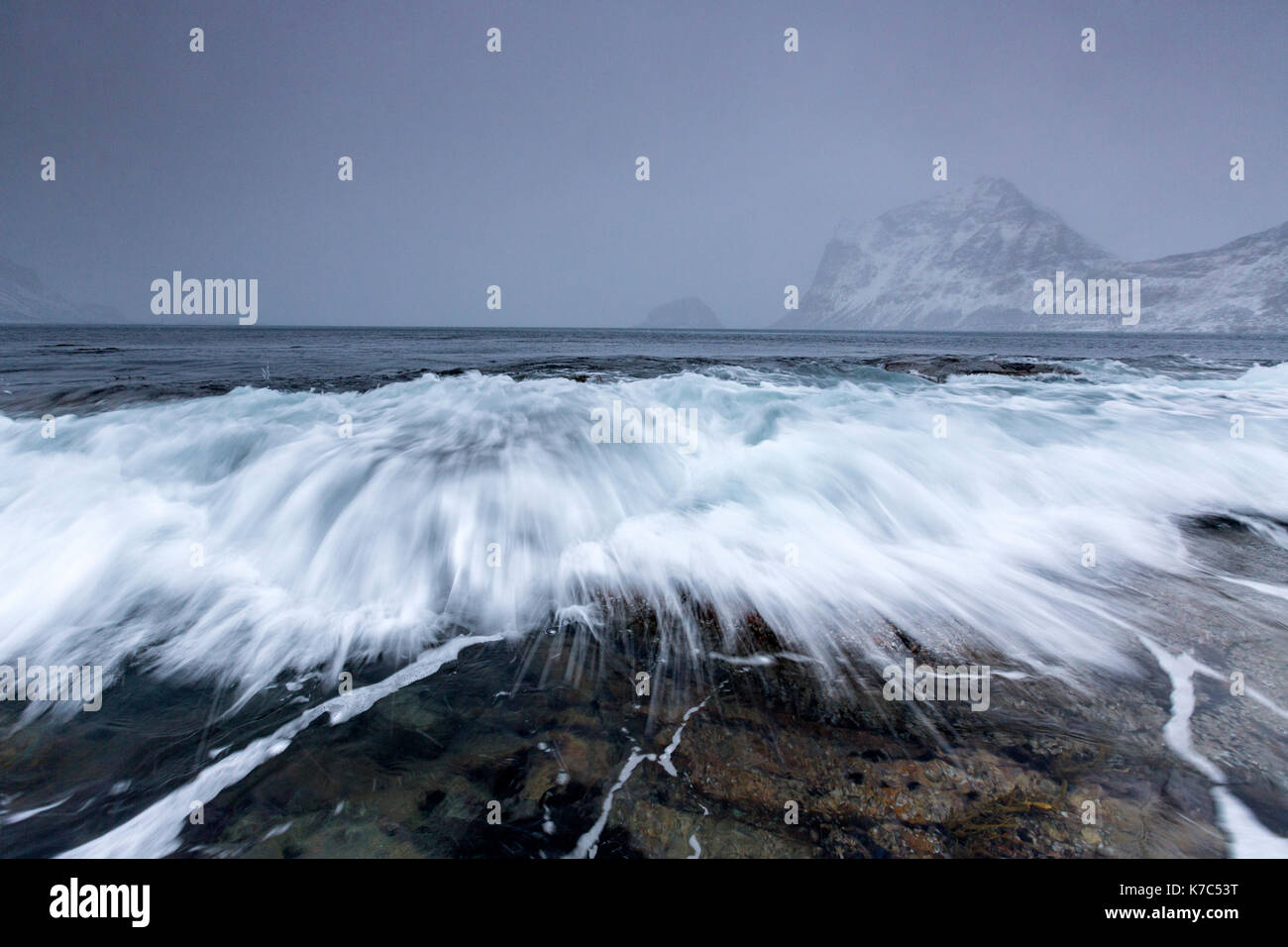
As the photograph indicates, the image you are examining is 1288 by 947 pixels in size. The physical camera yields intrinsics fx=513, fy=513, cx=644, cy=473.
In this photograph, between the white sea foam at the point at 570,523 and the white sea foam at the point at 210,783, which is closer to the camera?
the white sea foam at the point at 210,783

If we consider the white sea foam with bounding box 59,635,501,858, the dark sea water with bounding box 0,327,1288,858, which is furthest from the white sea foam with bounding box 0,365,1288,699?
the white sea foam with bounding box 59,635,501,858

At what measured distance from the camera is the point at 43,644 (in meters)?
4.13

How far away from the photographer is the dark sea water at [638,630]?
99.5 inches

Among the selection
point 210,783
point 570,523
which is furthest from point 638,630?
point 210,783

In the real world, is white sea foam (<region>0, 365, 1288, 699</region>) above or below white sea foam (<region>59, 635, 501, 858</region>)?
above

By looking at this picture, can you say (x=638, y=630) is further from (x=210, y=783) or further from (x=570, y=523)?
(x=210, y=783)

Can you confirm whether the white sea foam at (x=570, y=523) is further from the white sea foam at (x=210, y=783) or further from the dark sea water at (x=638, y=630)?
the white sea foam at (x=210, y=783)

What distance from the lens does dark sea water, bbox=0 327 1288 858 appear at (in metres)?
2.53

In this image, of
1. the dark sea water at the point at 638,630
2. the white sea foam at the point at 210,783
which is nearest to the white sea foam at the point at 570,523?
the dark sea water at the point at 638,630

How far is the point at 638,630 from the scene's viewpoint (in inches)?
163

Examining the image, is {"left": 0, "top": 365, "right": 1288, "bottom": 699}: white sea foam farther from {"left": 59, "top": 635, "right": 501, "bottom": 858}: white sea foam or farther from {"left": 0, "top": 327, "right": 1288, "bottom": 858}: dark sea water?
{"left": 59, "top": 635, "right": 501, "bottom": 858}: white sea foam

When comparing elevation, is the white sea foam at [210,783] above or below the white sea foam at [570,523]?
below
